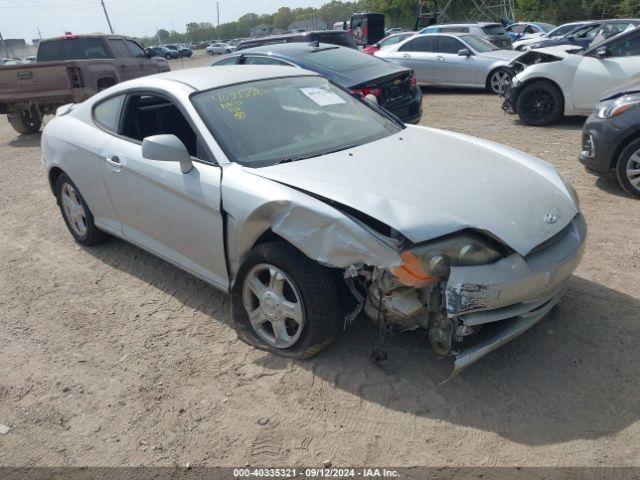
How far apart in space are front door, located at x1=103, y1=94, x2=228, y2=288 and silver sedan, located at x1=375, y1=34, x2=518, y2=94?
9.77 meters

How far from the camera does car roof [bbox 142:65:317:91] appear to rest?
12.9ft

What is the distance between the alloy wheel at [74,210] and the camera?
16.3ft

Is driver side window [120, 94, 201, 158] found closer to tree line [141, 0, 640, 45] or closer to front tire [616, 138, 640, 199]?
front tire [616, 138, 640, 199]

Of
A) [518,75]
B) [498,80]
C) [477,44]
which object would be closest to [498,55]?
[498,80]

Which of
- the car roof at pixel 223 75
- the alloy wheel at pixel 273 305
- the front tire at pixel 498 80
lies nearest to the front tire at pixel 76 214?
the car roof at pixel 223 75

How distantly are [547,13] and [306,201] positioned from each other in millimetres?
42316

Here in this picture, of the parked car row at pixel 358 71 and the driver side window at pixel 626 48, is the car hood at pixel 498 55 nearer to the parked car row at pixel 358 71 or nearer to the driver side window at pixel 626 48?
the driver side window at pixel 626 48

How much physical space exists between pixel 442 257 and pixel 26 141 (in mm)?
11676

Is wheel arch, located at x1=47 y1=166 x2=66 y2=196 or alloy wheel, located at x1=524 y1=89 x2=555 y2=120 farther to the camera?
alloy wheel, located at x1=524 y1=89 x2=555 y2=120

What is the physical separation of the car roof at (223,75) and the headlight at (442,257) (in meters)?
2.04

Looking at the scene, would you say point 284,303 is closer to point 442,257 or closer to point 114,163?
point 442,257

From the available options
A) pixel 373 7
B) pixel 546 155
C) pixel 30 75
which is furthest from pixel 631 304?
pixel 373 7

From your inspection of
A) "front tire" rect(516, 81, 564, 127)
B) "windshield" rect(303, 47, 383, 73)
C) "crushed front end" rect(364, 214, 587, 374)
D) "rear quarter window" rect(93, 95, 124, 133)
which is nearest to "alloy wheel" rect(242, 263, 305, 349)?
"crushed front end" rect(364, 214, 587, 374)

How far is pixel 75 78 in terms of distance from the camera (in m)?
10.8
